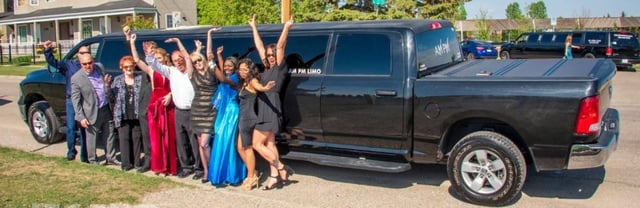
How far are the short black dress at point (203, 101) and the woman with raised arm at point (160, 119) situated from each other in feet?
1.61

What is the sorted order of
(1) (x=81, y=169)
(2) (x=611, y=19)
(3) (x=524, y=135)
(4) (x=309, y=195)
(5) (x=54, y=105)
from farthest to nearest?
(2) (x=611, y=19) → (5) (x=54, y=105) → (1) (x=81, y=169) → (4) (x=309, y=195) → (3) (x=524, y=135)

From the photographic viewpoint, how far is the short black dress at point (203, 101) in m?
6.09

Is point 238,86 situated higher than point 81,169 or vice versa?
point 238,86

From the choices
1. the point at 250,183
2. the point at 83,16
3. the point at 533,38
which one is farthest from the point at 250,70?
the point at 83,16

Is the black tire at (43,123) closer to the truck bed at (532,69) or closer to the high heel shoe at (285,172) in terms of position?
the high heel shoe at (285,172)

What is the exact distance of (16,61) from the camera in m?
32.4

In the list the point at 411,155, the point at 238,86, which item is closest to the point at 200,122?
the point at 238,86

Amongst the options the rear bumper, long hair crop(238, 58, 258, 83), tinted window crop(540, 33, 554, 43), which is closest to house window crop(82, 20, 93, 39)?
tinted window crop(540, 33, 554, 43)

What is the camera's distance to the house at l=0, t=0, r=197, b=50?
119ft

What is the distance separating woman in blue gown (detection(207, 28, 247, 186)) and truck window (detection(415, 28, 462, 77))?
1.89 metres

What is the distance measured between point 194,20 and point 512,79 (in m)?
36.0

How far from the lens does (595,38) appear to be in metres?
22.5

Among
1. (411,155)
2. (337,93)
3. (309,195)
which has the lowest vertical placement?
(309,195)

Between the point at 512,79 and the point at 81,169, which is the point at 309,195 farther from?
the point at 81,169
